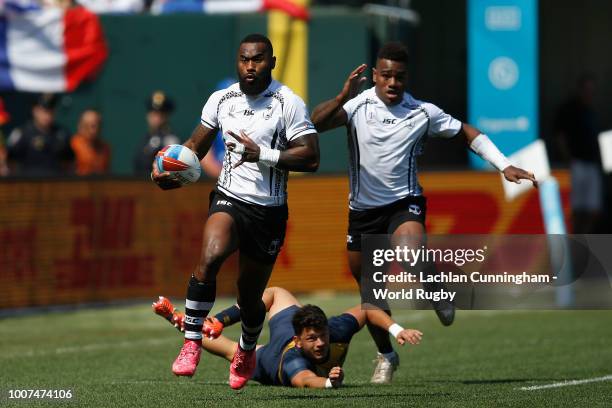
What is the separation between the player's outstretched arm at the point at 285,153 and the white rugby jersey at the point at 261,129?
0.08 m

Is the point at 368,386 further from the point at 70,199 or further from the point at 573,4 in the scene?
the point at 573,4

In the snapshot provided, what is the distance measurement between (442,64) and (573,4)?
2507mm

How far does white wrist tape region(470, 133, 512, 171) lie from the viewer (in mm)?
11102

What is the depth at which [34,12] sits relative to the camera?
19.5 meters

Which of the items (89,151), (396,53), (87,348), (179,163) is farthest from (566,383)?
(89,151)

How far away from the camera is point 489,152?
11234mm

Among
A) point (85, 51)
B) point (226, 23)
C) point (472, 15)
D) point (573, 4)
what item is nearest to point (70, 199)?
point (85, 51)

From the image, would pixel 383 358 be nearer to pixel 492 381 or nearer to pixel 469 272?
pixel 492 381

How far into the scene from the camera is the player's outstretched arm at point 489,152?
10.8 metres

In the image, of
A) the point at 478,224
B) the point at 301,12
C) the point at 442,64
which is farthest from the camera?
the point at 442,64

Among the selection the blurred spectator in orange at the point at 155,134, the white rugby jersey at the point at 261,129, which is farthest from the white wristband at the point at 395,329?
the blurred spectator in orange at the point at 155,134

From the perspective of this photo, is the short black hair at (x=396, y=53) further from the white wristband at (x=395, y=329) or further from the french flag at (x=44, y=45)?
the french flag at (x=44, y=45)

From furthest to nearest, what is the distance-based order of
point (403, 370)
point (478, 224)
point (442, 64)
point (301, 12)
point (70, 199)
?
point (442, 64), point (301, 12), point (478, 224), point (70, 199), point (403, 370)

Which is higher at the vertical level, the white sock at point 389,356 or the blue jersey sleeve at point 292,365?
the blue jersey sleeve at point 292,365
